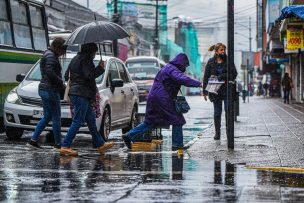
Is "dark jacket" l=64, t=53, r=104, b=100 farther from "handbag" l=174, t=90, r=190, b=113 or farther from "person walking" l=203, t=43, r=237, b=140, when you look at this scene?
"person walking" l=203, t=43, r=237, b=140

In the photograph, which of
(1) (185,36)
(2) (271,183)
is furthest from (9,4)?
(1) (185,36)

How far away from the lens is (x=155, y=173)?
915 cm

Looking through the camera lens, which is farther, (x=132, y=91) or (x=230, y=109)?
(x=132, y=91)

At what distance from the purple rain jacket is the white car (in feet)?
8.31

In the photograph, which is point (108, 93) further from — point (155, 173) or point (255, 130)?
point (155, 173)

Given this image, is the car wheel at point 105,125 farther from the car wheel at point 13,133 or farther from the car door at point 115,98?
the car wheel at point 13,133

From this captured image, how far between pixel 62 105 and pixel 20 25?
4352 millimetres

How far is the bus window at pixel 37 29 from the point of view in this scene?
1819 cm

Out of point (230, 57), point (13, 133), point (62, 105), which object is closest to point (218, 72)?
point (230, 57)

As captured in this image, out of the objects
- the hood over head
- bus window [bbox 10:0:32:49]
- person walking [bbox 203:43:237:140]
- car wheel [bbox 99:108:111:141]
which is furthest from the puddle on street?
bus window [bbox 10:0:32:49]

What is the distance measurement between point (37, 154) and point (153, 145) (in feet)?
8.41

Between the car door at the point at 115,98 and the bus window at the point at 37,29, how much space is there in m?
3.62

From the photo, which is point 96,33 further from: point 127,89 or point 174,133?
point 127,89

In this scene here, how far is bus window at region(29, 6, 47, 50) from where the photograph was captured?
18.2 meters
